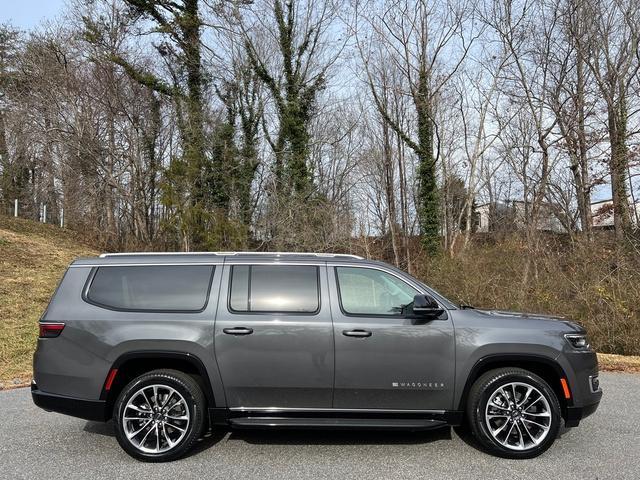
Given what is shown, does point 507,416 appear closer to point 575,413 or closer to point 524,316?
point 575,413

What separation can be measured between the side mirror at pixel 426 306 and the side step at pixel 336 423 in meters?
0.95

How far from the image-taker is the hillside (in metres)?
9.60

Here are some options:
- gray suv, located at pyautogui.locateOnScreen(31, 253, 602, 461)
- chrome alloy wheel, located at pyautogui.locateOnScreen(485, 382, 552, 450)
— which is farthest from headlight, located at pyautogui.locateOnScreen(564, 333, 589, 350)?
chrome alloy wheel, located at pyautogui.locateOnScreen(485, 382, 552, 450)

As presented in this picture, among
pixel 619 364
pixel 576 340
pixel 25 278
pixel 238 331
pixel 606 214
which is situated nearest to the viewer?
pixel 238 331

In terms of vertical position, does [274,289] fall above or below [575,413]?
above

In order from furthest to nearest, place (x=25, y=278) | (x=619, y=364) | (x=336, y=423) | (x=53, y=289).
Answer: (x=25, y=278)
(x=53, y=289)
(x=619, y=364)
(x=336, y=423)

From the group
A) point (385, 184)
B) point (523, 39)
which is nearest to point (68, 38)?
point (385, 184)

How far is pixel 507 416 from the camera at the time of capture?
469 cm

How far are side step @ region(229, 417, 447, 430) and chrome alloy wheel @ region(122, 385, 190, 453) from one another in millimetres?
477

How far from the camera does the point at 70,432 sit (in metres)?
5.40

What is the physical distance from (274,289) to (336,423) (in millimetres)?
1324

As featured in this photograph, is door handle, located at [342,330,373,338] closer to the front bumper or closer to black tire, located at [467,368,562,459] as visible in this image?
black tire, located at [467,368,562,459]

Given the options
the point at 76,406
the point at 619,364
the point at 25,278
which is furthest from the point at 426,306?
the point at 25,278

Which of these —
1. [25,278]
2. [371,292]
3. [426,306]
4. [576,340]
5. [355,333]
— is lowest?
[576,340]
